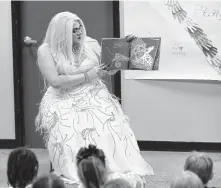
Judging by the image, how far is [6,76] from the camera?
488 cm

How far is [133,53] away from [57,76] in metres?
0.51

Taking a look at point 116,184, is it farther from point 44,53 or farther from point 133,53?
point 44,53

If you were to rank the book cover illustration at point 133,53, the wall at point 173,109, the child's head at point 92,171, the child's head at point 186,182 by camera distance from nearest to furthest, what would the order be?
1. the child's head at point 186,182
2. the child's head at point 92,171
3. the book cover illustration at point 133,53
4. the wall at point 173,109

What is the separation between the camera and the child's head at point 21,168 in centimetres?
240

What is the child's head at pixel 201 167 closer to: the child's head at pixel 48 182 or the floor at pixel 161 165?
the child's head at pixel 48 182

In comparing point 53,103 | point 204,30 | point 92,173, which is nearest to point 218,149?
point 204,30

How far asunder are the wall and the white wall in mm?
1002

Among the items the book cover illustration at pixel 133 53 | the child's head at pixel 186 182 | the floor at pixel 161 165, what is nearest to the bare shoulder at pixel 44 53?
the book cover illustration at pixel 133 53

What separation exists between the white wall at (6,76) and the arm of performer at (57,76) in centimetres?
133

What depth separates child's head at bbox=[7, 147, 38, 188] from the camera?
7.88 feet

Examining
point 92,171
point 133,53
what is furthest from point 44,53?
point 92,171

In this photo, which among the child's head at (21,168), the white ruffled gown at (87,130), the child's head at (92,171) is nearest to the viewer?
the child's head at (92,171)

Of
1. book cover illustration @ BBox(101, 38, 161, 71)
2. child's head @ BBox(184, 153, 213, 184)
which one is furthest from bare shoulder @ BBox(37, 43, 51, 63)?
child's head @ BBox(184, 153, 213, 184)

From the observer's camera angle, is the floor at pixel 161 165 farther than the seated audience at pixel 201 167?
Yes
